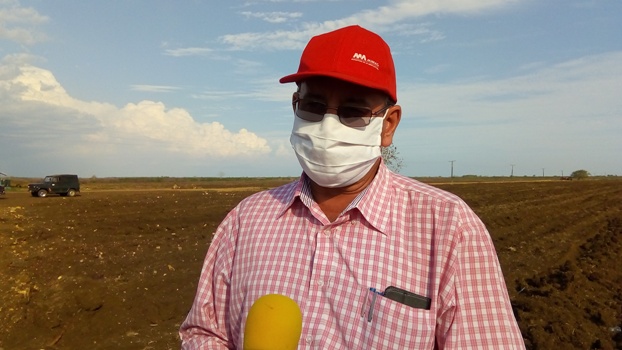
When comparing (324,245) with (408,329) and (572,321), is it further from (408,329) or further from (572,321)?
(572,321)

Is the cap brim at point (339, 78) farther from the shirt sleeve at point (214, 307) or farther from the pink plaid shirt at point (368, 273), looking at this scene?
the shirt sleeve at point (214, 307)

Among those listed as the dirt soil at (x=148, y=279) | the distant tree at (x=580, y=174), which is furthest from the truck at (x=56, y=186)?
the distant tree at (x=580, y=174)

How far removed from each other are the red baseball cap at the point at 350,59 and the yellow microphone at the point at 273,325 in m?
0.85

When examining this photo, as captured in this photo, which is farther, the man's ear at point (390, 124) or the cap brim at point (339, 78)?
the man's ear at point (390, 124)

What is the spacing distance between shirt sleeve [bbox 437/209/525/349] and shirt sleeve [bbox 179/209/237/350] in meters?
0.79

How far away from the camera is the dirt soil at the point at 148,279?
8.52 metres

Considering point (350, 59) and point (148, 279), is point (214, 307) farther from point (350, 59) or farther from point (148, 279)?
point (148, 279)

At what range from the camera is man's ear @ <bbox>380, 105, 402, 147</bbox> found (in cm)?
225

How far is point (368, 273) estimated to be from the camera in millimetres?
1877

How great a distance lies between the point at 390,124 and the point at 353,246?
572 mm

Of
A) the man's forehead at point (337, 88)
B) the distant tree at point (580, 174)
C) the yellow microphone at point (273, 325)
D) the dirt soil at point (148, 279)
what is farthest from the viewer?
the distant tree at point (580, 174)

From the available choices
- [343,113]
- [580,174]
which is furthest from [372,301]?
[580,174]

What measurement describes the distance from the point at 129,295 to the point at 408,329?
30.6 feet

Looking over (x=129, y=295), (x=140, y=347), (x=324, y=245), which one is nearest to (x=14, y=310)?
(x=129, y=295)
